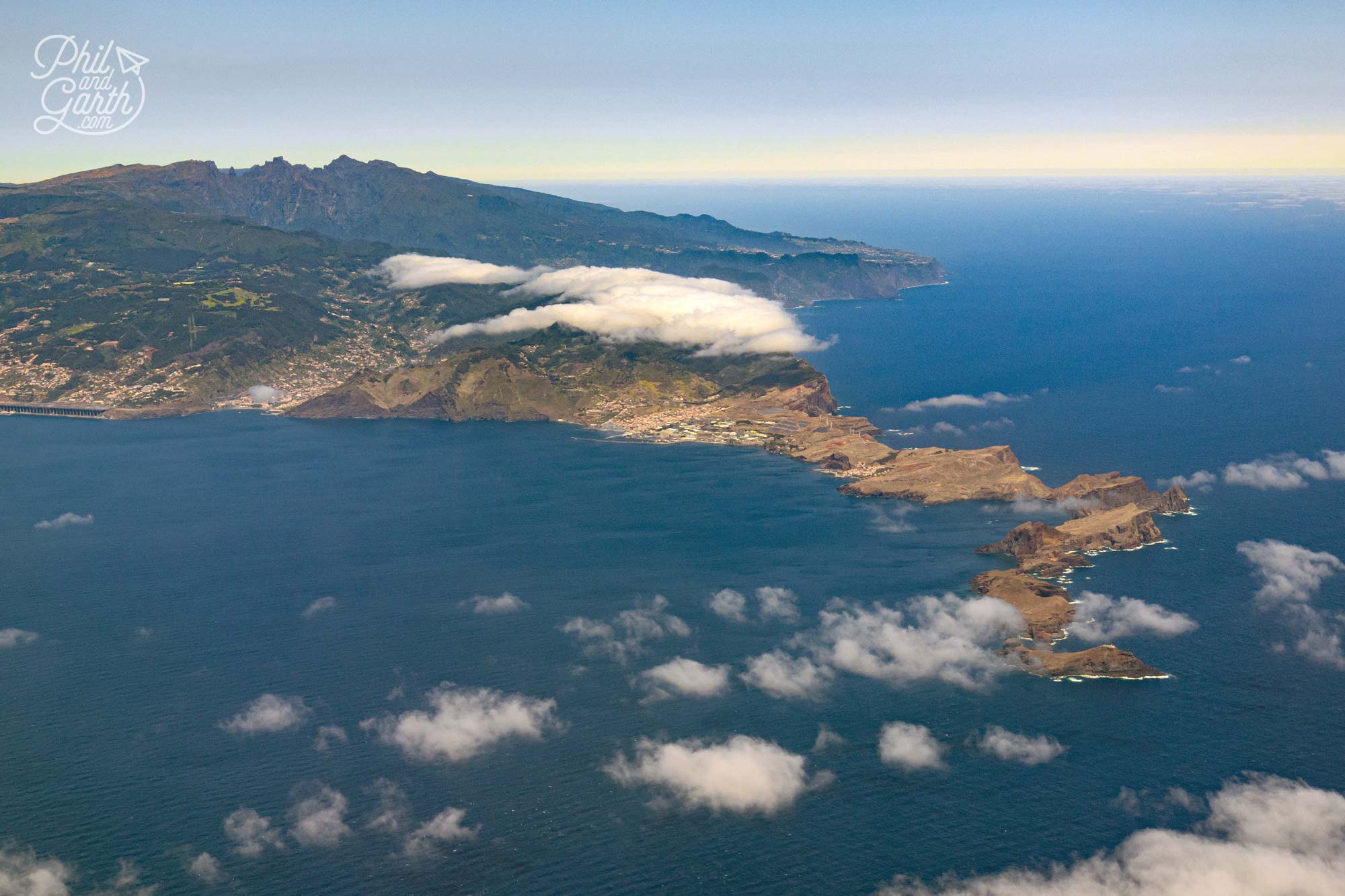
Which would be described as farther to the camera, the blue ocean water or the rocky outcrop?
the rocky outcrop

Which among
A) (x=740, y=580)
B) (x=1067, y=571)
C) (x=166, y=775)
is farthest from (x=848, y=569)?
(x=166, y=775)

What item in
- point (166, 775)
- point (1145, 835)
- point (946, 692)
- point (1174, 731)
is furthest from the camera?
point (946, 692)

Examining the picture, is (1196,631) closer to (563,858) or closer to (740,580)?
(740,580)

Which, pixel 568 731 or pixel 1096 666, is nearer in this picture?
pixel 568 731

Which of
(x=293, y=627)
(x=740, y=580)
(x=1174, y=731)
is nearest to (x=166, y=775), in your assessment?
(x=293, y=627)

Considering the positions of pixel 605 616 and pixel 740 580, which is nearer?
pixel 605 616

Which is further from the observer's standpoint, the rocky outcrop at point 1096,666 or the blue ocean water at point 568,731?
the rocky outcrop at point 1096,666

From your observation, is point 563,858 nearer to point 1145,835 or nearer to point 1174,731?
point 1145,835

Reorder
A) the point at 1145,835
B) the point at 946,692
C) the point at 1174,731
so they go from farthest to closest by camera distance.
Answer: the point at 946,692 → the point at 1174,731 → the point at 1145,835

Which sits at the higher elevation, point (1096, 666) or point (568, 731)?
point (1096, 666)
